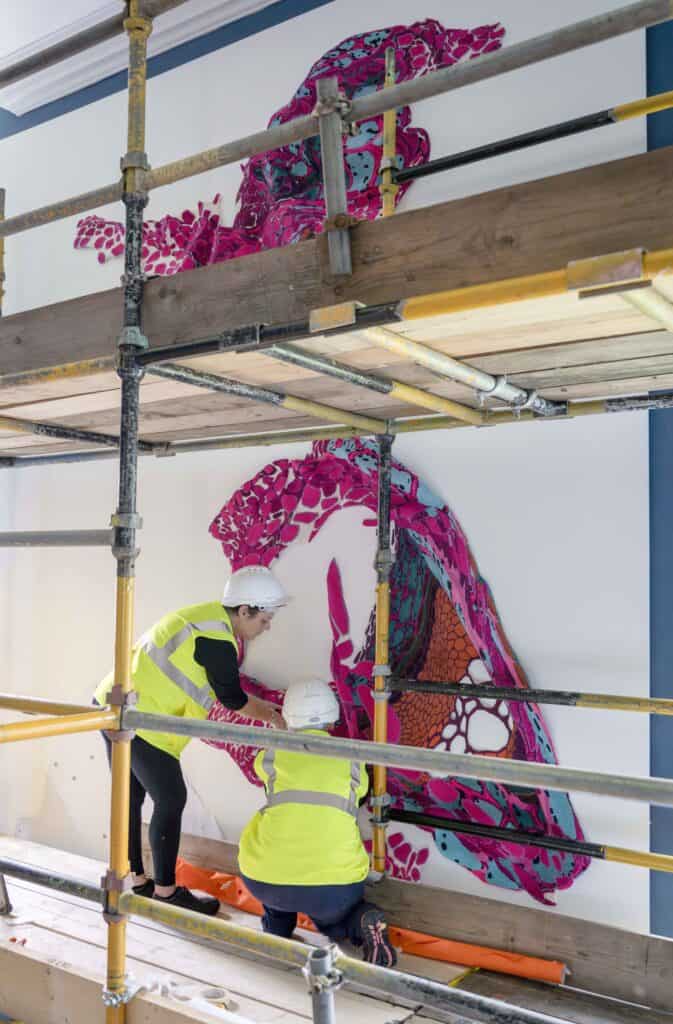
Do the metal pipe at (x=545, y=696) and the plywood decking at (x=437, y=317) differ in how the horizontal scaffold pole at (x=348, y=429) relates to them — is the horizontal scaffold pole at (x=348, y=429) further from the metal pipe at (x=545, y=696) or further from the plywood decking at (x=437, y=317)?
the metal pipe at (x=545, y=696)

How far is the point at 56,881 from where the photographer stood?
224 cm

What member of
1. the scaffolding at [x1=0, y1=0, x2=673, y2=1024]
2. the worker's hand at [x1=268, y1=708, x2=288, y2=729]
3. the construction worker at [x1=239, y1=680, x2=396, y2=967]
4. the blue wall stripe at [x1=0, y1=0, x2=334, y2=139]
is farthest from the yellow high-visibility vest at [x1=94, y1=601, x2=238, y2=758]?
the blue wall stripe at [x1=0, y1=0, x2=334, y2=139]

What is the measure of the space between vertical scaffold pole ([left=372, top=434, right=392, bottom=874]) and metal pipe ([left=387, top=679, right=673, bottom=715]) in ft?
0.20

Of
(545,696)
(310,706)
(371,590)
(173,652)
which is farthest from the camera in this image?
(371,590)

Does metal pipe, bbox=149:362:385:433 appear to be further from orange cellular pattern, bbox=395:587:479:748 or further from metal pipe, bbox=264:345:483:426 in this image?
orange cellular pattern, bbox=395:587:479:748

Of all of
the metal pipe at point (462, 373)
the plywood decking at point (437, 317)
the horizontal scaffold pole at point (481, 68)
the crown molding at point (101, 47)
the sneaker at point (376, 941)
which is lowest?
the sneaker at point (376, 941)

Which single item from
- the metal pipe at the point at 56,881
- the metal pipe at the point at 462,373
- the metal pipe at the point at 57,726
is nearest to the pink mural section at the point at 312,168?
the metal pipe at the point at 462,373

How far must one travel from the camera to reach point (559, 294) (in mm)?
1496

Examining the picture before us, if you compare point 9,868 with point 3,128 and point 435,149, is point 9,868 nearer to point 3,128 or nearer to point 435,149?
point 435,149

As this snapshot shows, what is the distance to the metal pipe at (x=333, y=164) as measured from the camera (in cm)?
175

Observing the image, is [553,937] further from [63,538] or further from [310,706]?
[63,538]

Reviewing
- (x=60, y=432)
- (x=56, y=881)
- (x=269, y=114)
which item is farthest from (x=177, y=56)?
(x=56, y=881)

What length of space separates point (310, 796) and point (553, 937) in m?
0.90

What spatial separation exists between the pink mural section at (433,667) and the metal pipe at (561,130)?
4.16ft
